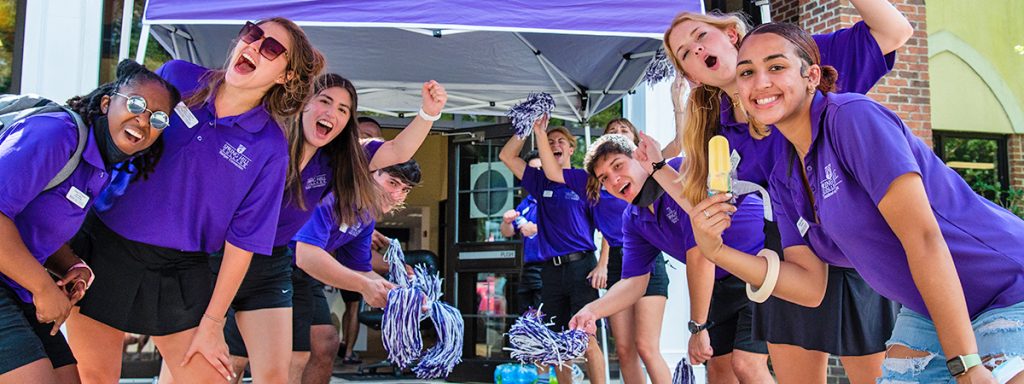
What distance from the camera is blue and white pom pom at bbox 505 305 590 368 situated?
486 centimetres

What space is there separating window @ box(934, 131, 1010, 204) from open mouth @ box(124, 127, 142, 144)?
29.8 ft

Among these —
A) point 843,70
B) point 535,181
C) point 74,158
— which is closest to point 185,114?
point 74,158

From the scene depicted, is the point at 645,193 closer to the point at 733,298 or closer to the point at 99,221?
the point at 733,298

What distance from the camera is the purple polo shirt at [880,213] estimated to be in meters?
2.02

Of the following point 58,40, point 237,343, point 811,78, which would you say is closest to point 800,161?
point 811,78

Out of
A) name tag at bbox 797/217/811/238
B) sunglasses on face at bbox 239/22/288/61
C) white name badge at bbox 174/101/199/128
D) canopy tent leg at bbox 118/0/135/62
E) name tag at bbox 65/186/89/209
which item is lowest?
name tag at bbox 797/217/811/238

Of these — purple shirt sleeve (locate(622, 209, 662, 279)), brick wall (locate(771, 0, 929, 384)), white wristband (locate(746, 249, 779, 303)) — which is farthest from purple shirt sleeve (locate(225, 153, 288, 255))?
brick wall (locate(771, 0, 929, 384))

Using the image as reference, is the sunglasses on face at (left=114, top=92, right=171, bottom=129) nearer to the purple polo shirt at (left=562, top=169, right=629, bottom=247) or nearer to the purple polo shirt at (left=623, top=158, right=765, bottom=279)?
the purple polo shirt at (left=623, top=158, right=765, bottom=279)

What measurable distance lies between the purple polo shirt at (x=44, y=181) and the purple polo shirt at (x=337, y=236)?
63.2 inches

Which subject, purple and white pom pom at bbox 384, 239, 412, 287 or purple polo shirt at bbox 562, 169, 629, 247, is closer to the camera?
purple and white pom pom at bbox 384, 239, 412, 287

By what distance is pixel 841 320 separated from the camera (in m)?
3.32

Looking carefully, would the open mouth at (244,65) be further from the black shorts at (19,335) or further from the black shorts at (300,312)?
the black shorts at (300,312)

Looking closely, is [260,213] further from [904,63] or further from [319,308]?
[904,63]

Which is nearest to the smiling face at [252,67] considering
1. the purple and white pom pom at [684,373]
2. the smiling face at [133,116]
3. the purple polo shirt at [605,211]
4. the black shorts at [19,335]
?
the smiling face at [133,116]
